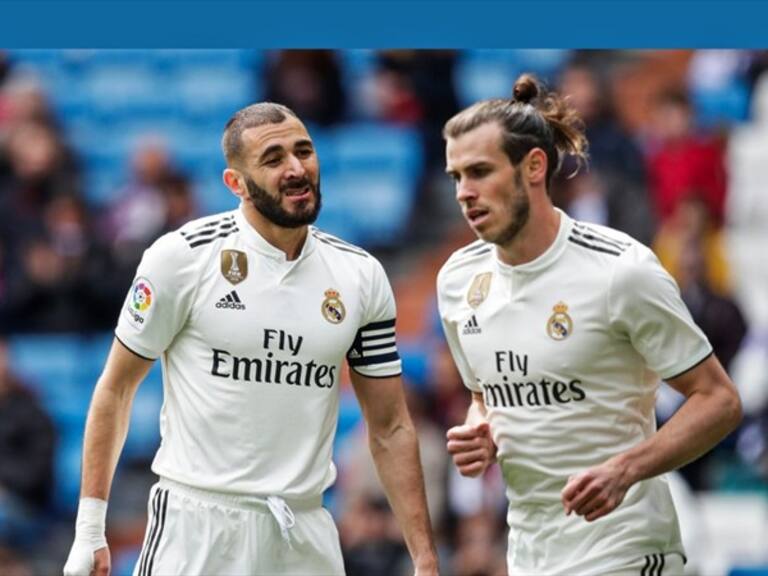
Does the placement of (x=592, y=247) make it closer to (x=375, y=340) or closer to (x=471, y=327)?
(x=471, y=327)

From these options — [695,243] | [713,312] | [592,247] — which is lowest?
[592,247]

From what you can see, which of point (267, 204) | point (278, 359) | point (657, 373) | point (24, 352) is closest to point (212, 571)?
point (278, 359)

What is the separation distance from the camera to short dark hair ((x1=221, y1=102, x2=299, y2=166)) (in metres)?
5.71

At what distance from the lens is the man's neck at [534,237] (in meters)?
5.56

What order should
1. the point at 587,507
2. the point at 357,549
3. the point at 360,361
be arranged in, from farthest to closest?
the point at 357,549, the point at 360,361, the point at 587,507

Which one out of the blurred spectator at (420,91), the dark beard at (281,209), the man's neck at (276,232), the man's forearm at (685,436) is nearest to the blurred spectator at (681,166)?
the blurred spectator at (420,91)

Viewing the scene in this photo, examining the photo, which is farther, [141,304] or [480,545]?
[480,545]

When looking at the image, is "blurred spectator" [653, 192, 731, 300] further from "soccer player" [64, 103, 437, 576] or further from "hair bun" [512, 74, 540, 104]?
"soccer player" [64, 103, 437, 576]

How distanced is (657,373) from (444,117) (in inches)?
298

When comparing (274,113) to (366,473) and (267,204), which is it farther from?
(366,473)

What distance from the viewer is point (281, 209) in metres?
5.63

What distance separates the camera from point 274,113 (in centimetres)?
572

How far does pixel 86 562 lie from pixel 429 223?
7.25m

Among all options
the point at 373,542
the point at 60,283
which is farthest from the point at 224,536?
the point at 60,283
